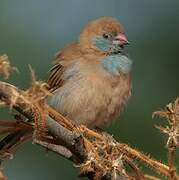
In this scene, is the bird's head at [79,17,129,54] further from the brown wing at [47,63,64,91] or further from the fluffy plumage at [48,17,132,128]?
the brown wing at [47,63,64,91]

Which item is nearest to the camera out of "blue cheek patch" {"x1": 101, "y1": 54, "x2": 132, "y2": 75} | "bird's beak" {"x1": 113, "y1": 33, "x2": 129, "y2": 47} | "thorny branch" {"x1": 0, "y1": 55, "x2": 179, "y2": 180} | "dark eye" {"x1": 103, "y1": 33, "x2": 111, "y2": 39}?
"thorny branch" {"x1": 0, "y1": 55, "x2": 179, "y2": 180}

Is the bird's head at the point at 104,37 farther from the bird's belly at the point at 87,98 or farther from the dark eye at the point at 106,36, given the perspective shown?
the bird's belly at the point at 87,98

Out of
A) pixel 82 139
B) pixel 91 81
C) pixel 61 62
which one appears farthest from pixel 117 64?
pixel 82 139

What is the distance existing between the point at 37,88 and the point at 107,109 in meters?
2.42

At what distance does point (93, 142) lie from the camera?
228 cm

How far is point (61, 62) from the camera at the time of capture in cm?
451

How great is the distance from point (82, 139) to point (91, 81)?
1995 millimetres

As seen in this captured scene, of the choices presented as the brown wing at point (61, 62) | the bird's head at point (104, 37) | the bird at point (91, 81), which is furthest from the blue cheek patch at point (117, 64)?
the brown wing at point (61, 62)

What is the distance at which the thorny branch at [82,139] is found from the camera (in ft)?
6.30

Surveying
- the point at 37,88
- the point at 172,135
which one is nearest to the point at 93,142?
the point at 172,135

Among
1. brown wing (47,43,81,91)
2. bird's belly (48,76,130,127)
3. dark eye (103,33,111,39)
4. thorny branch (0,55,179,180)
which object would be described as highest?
thorny branch (0,55,179,180)

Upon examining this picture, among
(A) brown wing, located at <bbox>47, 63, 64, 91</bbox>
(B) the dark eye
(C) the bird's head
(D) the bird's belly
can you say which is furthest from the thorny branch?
(B) the dark eye

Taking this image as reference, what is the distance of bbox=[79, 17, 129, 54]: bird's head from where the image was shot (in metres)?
4.61

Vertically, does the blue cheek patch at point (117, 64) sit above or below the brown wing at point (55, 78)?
above
